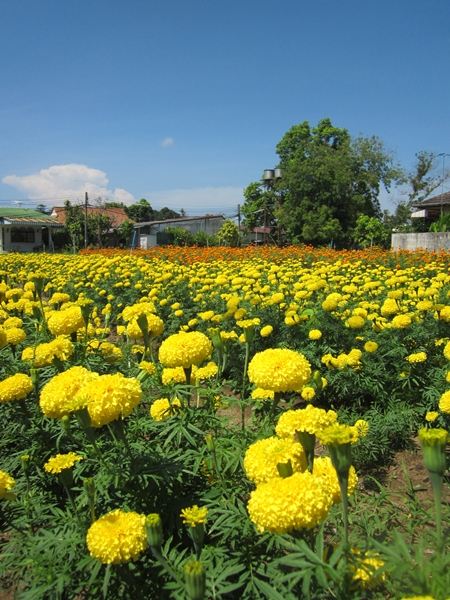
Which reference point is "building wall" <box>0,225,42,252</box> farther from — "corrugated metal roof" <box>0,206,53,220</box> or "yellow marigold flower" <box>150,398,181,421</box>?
"yellow marigold flower" <box>150,398,181,421</box>

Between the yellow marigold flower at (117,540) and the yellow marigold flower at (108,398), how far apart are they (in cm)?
26

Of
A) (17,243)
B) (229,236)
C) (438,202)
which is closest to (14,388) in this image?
(438,202)

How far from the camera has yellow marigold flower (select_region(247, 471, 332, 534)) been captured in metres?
0.96

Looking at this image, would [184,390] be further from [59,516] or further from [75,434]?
[59,516]

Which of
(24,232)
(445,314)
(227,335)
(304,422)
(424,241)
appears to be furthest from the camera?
(24,232)

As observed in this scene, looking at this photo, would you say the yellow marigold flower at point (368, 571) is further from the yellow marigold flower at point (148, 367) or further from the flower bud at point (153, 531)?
the yellow marigold flower at point (148, 367)

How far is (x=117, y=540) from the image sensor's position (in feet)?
3.73

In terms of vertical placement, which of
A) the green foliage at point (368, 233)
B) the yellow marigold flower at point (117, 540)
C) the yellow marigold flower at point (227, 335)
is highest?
the green foliage at point (368, 233)

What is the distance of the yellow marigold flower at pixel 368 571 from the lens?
0.92 metres

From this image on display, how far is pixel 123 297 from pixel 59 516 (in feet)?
19.4

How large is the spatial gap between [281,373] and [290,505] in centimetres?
59

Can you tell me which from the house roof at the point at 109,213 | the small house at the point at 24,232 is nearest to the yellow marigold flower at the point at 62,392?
the small house at the point at 24,232

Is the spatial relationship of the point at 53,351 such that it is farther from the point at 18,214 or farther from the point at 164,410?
the point at 18,214

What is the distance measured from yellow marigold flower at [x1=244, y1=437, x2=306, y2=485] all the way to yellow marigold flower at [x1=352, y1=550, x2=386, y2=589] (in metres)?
0.24
